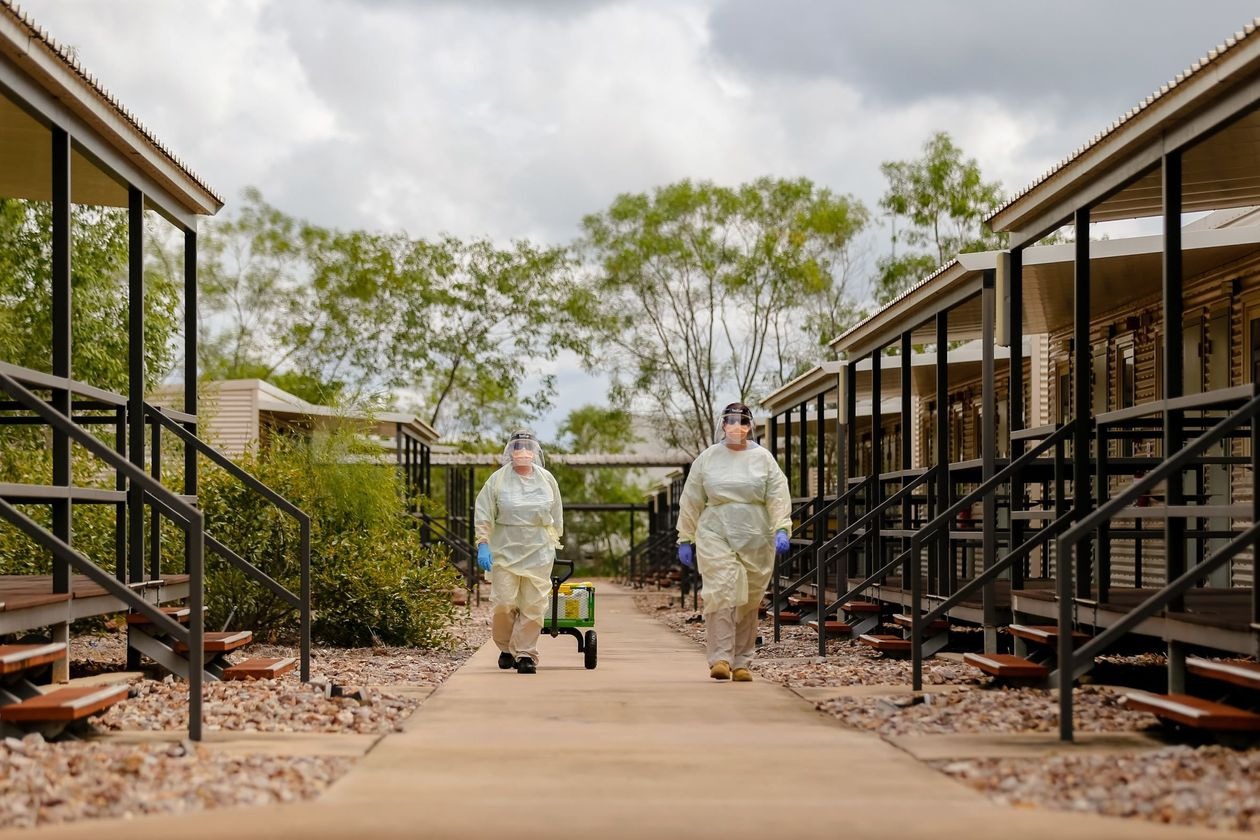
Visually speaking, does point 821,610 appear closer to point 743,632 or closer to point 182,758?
point 743,632

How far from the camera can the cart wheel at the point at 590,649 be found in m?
11.8

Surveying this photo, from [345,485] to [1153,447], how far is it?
26.4ft

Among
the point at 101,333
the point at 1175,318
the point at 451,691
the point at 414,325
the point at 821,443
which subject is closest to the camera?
the point at 1175,318

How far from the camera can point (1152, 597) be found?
6.90 m

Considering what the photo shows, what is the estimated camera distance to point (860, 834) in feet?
16.6

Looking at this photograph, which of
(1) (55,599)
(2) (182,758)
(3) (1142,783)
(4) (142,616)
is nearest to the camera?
(3) (1142,783)

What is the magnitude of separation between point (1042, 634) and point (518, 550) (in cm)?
385

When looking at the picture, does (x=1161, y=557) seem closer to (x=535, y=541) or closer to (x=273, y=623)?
(x=535, y=541)

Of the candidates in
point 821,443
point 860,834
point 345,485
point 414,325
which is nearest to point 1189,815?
point 860,834

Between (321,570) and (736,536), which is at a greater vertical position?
(736,536)

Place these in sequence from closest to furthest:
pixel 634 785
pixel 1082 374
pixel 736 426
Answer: pixel 634 785 < pixel 1082 374 < pixel 736 426

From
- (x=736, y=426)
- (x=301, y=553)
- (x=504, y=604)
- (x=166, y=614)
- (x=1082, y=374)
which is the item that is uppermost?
(x=1082, y=374)

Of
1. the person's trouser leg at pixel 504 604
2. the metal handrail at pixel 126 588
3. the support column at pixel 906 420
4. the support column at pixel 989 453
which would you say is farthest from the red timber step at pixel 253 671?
the support column at pixel 906 420

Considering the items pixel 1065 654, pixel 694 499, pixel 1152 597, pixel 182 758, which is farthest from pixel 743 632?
pixel 182 758
